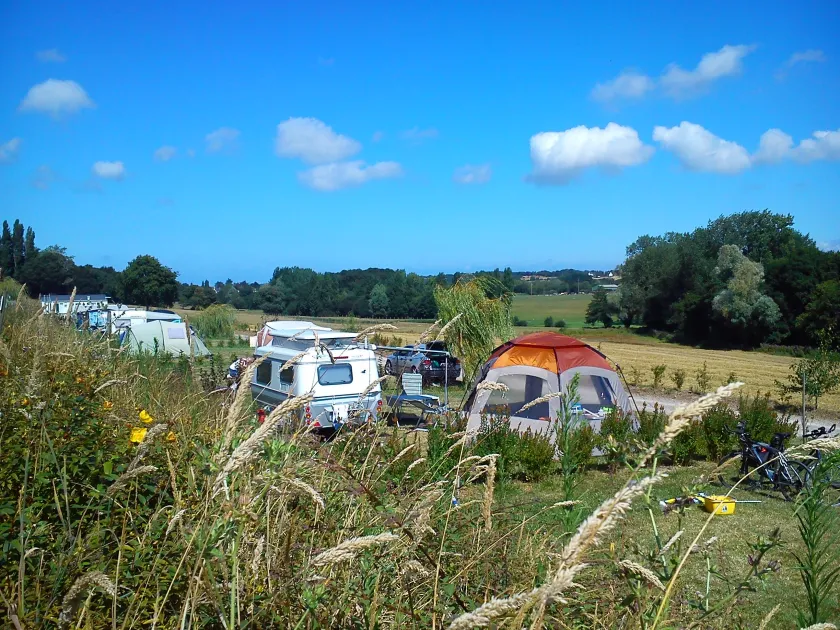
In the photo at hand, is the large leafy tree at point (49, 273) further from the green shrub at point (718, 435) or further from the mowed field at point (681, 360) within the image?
the green shrub at point (718, 435)

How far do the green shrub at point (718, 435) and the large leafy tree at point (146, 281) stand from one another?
1700 inches

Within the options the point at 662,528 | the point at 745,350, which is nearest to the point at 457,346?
the point at 662,528

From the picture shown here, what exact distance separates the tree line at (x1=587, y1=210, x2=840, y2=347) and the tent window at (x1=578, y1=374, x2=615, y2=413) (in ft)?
78.5

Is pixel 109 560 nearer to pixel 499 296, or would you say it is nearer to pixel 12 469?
pixel 12 469

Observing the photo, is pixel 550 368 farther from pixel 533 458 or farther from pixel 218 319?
pixel 218 319

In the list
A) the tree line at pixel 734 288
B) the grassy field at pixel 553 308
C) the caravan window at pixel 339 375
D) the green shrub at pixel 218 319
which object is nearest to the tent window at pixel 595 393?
the caravan window at pixel 339 375

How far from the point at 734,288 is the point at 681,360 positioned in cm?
1231

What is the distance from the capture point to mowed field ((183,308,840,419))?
73.0 ft

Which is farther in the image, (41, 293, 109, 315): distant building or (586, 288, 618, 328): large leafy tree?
(586, 288, 618, 328): large leafy tree

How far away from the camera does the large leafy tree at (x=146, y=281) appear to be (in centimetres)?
4650

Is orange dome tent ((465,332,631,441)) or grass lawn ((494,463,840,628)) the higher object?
orange dome tent ((465,332,631,441))

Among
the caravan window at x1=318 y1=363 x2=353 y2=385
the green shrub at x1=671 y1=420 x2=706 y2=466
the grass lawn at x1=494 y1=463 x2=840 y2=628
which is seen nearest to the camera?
the grass lawn at x1=494 y1=463 x2=840 y2=628

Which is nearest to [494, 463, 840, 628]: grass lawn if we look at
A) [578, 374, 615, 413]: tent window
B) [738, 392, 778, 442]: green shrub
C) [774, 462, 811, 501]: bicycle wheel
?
[774, 462, 811, 501]: bicycle wheel

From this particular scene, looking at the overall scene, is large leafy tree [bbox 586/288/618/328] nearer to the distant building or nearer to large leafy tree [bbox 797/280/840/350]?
large leafy tree [bbox 797/280/840/350]
